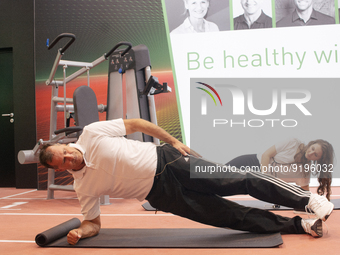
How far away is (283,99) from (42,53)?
12.0 feet

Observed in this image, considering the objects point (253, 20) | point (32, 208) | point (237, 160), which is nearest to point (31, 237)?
point (32, 208)

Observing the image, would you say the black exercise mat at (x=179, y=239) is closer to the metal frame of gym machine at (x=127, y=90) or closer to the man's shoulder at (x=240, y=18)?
the metal frame of gym machine at (x=127, y=90)

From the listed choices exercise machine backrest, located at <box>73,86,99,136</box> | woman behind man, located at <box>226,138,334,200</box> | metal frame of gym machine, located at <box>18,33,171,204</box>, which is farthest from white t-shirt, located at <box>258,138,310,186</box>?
exercise machine backrest, located at <box>73,86,99,136</box>

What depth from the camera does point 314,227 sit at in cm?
187

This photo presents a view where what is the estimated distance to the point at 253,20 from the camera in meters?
4.49

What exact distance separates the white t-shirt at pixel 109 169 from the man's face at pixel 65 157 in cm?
5

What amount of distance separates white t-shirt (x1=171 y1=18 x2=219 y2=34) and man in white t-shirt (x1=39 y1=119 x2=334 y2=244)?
9.63 ft

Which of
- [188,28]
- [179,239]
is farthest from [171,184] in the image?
[188,28]

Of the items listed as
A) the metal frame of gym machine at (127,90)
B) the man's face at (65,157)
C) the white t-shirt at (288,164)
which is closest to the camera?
the man's face at (65,157)

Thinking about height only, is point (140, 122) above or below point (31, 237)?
above

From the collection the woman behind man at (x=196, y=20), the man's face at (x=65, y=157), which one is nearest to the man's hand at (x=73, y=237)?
the man's face at (x=65, y=157)

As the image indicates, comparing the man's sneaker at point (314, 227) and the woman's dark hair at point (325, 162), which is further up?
the woman's dark hair at point (325, 162)

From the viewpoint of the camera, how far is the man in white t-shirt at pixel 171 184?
1848 millimetres

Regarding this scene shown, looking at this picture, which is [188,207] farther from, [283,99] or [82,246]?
[283,99]
